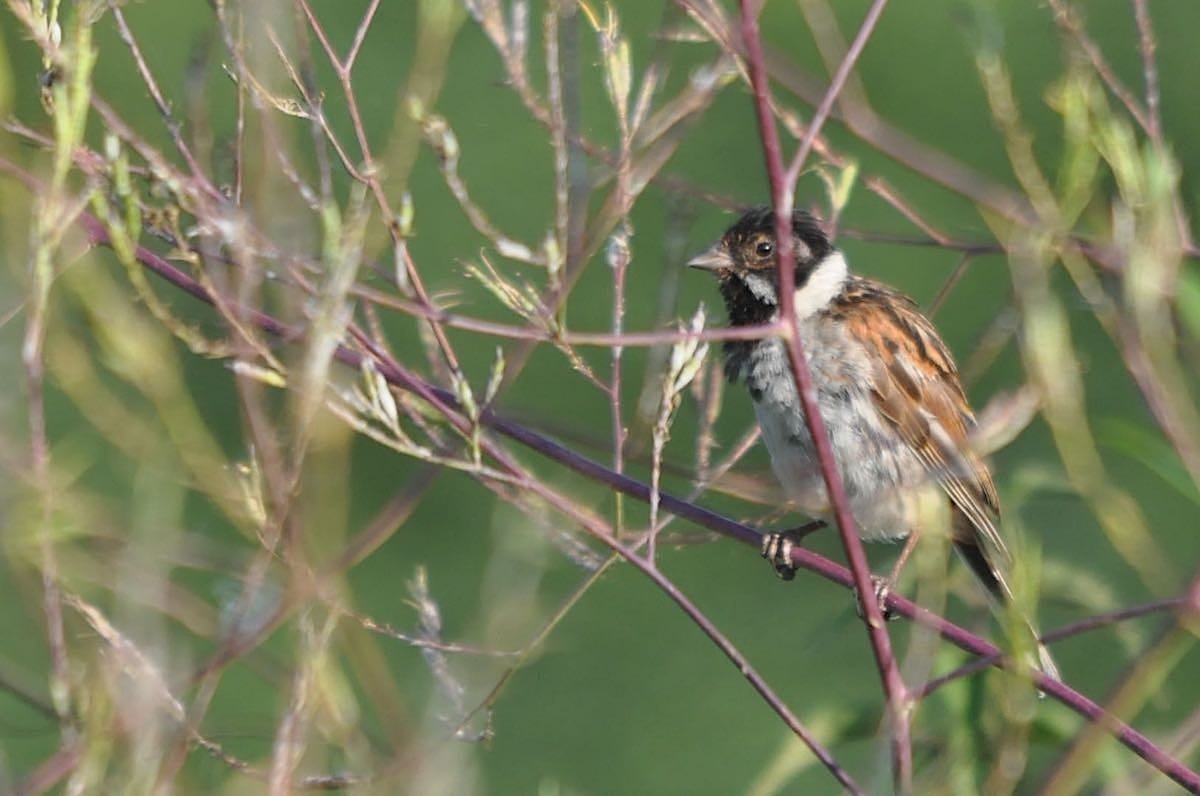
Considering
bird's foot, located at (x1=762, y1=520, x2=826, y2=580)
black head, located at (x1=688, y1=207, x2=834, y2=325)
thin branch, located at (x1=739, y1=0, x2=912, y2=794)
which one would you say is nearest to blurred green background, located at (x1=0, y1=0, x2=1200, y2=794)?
bird's foot, located at (x1=762, y1=520, x2=826, y2=580)

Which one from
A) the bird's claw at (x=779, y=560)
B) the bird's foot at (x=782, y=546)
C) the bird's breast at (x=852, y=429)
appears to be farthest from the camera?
the bird's breast at (x=852, y=429)

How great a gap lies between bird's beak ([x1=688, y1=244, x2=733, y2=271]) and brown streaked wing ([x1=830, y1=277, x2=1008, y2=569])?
0.22 metres

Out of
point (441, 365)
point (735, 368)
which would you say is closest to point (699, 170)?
point (735, 368)

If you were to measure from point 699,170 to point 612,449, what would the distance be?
14.4 ft

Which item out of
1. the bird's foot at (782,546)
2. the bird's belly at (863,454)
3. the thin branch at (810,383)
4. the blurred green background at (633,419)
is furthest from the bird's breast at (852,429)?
the thin branch at (810,383)

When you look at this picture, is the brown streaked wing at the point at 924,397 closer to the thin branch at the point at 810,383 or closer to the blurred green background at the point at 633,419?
the blurred green background at the point at 633,419

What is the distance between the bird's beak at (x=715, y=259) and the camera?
11.8ft

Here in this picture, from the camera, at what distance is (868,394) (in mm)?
3580

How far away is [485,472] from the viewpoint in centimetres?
183

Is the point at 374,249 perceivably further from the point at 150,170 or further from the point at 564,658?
the point at 564,658

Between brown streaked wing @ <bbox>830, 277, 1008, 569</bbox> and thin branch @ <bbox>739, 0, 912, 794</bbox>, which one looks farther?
brown streaked wing @ <bbox>830, 277, 1008, 569</bbox>

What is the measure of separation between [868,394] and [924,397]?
147 mm

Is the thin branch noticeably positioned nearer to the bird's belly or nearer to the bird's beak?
the bird's belly

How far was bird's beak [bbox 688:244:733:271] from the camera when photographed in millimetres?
3604
